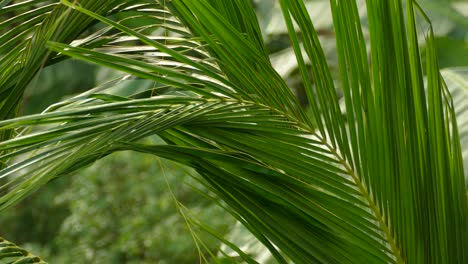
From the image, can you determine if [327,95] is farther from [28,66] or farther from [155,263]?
[155,263]

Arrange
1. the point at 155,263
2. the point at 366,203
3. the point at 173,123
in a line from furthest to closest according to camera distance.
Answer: the point at 155,263 < the point at 366,203 < the point at 173,123

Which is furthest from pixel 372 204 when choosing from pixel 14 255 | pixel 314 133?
pixel 14 255

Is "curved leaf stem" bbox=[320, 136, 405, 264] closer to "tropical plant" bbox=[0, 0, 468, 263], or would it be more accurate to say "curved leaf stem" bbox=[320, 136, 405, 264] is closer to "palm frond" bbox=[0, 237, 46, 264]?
"tropical plant" bbox=[0, 0, 468, 263]

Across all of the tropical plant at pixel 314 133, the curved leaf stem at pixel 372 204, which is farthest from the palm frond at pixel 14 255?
the curved leaf stem at pixel 372 204

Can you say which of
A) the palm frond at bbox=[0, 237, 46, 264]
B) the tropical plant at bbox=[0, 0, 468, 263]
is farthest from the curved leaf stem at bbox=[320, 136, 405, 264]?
the palm frond at bbox=[0, 237, 46, 264]

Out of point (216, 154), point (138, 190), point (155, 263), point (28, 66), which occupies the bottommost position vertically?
point (155, 263)

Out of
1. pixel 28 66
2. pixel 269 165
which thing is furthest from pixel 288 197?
pixel 28 66

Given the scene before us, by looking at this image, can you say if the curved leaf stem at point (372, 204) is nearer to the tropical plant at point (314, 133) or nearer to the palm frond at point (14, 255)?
the tropical plant at point (314, 133)

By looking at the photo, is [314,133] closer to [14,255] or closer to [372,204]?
[372,204]

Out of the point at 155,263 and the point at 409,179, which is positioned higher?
the point at 409,179

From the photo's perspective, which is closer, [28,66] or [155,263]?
[28,66]

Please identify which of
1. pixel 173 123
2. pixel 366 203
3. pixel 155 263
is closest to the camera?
pixel 173 123
